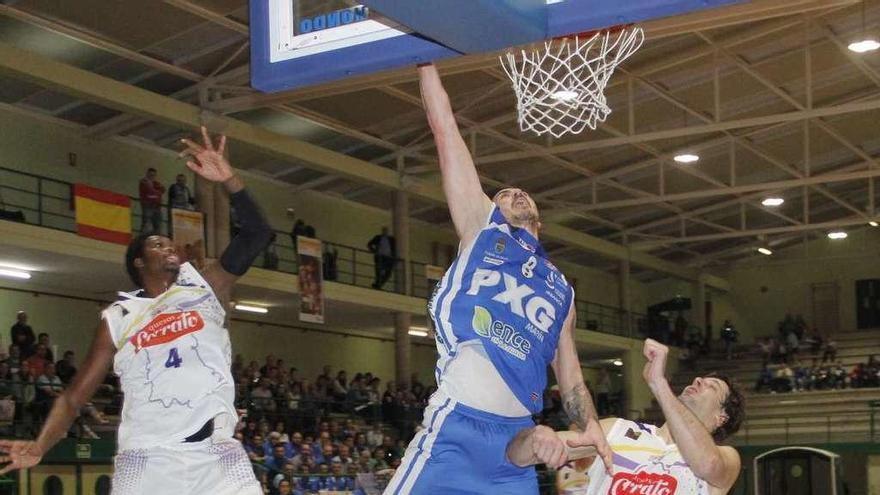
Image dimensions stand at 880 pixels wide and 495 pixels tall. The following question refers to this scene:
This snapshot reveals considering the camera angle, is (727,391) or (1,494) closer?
(727,391)

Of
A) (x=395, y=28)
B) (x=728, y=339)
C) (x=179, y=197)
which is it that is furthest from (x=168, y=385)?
(x=728, y=339)

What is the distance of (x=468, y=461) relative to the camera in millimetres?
4441

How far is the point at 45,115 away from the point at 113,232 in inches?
134

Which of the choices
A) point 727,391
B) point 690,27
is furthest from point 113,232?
point 727,391

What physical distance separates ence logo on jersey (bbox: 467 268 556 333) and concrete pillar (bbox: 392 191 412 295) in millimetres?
23190

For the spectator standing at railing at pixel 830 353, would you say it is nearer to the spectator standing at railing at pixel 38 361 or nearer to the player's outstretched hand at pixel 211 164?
the spectator standing at railing at pixel 38 361

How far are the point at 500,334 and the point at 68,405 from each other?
6.22 feet

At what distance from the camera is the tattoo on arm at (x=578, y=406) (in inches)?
194

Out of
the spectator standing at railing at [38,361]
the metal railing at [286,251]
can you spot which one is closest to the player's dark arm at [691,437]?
the spectator standing at railing at [38,361]

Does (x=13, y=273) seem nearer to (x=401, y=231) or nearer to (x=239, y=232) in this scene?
(x=401, y=231)

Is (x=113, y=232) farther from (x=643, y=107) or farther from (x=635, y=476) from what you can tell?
(x=635, y=476)

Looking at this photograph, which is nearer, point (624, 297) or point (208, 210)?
point (208, 210)

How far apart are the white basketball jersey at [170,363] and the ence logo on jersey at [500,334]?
1193mm

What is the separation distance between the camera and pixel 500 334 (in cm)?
460
